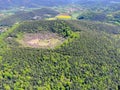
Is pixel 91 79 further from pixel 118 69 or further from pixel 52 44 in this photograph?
Result: pixel 52 44

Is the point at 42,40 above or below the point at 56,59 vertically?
above

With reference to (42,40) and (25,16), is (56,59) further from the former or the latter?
(25,16)


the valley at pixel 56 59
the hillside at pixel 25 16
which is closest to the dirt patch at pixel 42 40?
the valley at pixel 56 59

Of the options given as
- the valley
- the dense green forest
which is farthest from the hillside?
the dense green forest

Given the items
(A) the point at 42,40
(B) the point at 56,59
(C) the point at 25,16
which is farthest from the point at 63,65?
(C) the point at 25,16

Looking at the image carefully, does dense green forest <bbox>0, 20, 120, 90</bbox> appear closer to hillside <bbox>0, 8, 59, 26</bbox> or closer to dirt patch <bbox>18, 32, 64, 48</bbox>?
dirt patch <bbox>18, 32, 64, 48</bbox>

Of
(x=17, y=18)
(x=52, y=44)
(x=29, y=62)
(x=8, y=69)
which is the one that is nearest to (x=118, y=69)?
(x=52, y=44)
